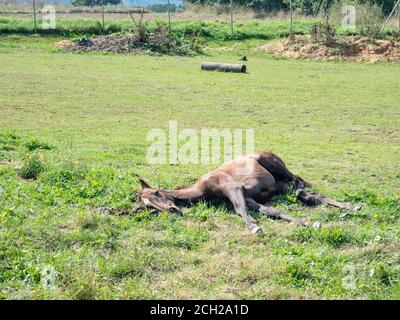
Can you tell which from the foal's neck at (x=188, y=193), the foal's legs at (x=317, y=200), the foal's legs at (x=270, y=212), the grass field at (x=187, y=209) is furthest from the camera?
the foal's neck at (x=188, y=193)

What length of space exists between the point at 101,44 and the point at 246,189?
2555 cm

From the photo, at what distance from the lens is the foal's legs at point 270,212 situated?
8055mm

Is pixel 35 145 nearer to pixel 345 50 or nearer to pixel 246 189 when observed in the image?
pixel 246 189


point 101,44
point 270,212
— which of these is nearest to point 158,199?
point 270,212

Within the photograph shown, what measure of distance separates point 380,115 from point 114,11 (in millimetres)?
33928

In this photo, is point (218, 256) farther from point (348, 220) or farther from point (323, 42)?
point (323, 42)

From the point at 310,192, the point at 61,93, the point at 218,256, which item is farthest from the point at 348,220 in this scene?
the point at 61,93

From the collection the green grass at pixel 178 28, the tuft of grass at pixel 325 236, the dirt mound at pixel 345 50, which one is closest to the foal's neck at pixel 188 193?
the tuft of grass at pixel 325 236

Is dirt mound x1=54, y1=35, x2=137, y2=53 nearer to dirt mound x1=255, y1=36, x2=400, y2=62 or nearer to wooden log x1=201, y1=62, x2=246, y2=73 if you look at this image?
dirt mound x1=255, y1=36, x2=400, y2=62

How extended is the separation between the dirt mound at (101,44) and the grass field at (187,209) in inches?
463

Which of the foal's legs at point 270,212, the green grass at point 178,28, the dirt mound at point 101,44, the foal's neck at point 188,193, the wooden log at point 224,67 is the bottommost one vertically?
the wooden log at point 224,67

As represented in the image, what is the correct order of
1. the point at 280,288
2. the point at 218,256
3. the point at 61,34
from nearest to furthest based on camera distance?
the point at 280,288
the point at 218,256
the point at 61,34

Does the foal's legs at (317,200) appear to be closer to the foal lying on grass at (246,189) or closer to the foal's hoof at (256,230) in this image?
the foal lying on grass at (246,189)
